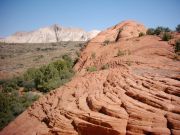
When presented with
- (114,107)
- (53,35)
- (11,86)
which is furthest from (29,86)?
(53,35)

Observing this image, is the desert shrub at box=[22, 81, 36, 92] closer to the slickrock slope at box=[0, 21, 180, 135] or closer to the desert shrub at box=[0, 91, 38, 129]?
the desert shrub at box=[0, 91, 38, 129]

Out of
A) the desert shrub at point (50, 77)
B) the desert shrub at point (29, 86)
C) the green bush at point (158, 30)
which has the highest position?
the green bush at point (158, 30)

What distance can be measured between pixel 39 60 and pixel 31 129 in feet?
139

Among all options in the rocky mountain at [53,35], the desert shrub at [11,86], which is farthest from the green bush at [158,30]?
the rocky mountain at [53,35]

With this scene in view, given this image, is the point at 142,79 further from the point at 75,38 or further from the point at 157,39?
the point at 75,38

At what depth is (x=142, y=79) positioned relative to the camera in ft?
37.7

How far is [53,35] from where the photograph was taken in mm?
126500

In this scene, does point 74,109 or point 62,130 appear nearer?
point 62,130

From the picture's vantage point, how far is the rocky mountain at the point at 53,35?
404ft

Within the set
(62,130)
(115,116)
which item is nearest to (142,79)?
(115,116)

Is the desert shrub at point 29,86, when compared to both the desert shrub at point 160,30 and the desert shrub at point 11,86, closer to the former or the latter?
the desert shrub at point 11,86

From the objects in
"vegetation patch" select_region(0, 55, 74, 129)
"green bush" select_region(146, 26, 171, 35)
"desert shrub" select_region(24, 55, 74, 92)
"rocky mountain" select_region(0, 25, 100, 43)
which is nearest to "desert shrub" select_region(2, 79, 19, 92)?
"vegetation patch" select_region(0, 55, 74, 129)

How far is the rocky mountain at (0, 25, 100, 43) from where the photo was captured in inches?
4852

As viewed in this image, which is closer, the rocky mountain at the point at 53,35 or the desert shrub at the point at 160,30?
the desert shrub at the point at 160,30
